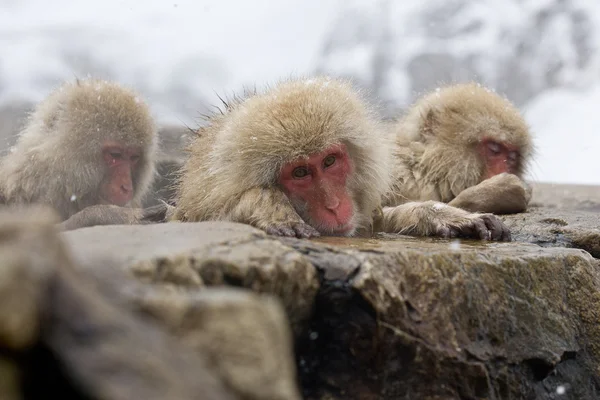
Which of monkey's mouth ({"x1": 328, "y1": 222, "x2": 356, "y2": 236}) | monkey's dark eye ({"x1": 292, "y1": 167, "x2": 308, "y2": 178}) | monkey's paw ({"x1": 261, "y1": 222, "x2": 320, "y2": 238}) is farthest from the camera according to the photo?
monkey's dark eye ({"x1": 292, "y1": 167, "x2": 308, "y2": 178})

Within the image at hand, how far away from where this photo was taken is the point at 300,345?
2.12m

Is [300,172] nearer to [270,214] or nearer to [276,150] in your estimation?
[276,150]

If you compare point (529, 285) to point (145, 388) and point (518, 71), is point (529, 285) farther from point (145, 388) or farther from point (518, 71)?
point (518, 71)

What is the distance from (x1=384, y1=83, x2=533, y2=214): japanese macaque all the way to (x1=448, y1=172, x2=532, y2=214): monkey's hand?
0.09ft

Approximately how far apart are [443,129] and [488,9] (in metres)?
10.4

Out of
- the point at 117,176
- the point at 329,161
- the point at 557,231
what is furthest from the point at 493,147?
the point at 117,176

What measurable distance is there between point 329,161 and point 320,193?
0.20 m

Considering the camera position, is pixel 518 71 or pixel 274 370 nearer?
pixel 274 370

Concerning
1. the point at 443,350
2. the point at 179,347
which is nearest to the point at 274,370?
the point at 179,347

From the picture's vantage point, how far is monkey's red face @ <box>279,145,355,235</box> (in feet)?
10.9

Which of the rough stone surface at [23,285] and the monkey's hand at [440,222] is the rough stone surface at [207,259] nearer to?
the rough stone surface at [23,285]

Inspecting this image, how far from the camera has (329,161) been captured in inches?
137

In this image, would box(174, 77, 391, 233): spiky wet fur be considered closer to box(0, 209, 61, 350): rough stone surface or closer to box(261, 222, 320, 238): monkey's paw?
box(261, 222, 320, 238): monkey's paw

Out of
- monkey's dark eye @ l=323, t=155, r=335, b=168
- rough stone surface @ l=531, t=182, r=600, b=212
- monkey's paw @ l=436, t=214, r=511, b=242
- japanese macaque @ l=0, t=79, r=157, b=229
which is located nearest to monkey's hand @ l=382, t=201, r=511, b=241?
monkey's paw @ l=436, t=214, r=511, b=242
